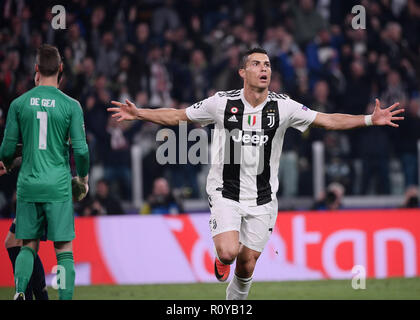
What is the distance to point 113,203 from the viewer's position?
390 inches

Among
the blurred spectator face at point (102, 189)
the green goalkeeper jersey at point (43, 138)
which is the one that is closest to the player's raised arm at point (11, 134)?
the green goalkeeper jersey at point (43, 138)

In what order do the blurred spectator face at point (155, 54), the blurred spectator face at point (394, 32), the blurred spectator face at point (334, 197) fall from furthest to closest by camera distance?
the blurred spectator face at point (394, 32)
the blurred spectator face at point (155, 54)
the blurred spectator face at point (334, 197)

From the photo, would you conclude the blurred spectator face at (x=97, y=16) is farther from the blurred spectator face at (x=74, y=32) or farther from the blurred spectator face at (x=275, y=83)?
the blurred spectator face at (x=275, y=83)

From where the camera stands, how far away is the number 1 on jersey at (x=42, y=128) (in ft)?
18.4

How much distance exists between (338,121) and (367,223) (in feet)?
10.4

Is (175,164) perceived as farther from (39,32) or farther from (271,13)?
(271,13)

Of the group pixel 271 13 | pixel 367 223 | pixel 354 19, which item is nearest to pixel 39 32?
pixel 271 13

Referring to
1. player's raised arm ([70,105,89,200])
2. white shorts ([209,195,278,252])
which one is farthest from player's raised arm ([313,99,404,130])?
player's raised arm ([70,105,89,200])

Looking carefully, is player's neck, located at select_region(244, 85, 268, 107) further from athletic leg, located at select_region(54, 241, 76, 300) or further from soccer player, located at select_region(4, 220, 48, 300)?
soccer player, located at select_region(4, 220, 48, 300)

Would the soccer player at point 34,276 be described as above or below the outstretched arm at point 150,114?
below

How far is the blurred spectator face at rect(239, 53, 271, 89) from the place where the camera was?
6.34 m

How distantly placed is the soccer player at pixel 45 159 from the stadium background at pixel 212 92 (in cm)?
320

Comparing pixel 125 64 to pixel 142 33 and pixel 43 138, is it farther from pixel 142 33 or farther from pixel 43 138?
pixel 43 138

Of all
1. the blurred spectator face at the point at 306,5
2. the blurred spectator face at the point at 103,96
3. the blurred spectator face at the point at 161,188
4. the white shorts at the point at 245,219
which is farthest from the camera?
the blurred spectator face at the point at 306,5
